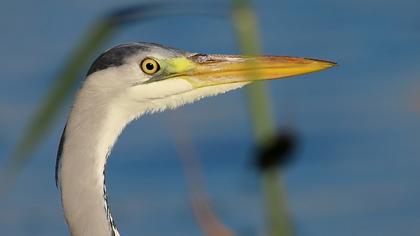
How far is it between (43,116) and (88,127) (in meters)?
2.66

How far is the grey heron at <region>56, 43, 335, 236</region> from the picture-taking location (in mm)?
4355

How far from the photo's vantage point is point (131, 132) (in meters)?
14.0

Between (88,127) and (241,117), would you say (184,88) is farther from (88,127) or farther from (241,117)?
(241,117)

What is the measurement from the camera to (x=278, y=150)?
1.65 metres

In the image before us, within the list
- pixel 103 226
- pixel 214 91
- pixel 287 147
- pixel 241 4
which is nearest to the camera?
pixel 287 147

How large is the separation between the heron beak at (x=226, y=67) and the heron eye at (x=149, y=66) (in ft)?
0.29

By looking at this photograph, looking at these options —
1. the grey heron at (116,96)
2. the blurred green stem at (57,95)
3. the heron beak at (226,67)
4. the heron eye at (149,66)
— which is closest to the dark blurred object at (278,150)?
the blurred green stem at (57,95)

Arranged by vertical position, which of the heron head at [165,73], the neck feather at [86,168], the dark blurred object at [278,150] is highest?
the dark blurred object at [278,150]

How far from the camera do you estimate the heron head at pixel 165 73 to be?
4.52 metres

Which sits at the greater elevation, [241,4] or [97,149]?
[241,4]

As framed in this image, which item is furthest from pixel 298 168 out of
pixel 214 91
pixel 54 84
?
pixel 54 84

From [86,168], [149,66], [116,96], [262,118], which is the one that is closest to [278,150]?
[262,118]

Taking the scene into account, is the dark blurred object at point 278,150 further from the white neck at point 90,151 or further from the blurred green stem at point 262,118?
the white neck at point 90,151

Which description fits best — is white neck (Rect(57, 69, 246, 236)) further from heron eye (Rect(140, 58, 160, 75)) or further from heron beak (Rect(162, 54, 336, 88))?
heron beak (Rect(162, 54, 336, 88))
